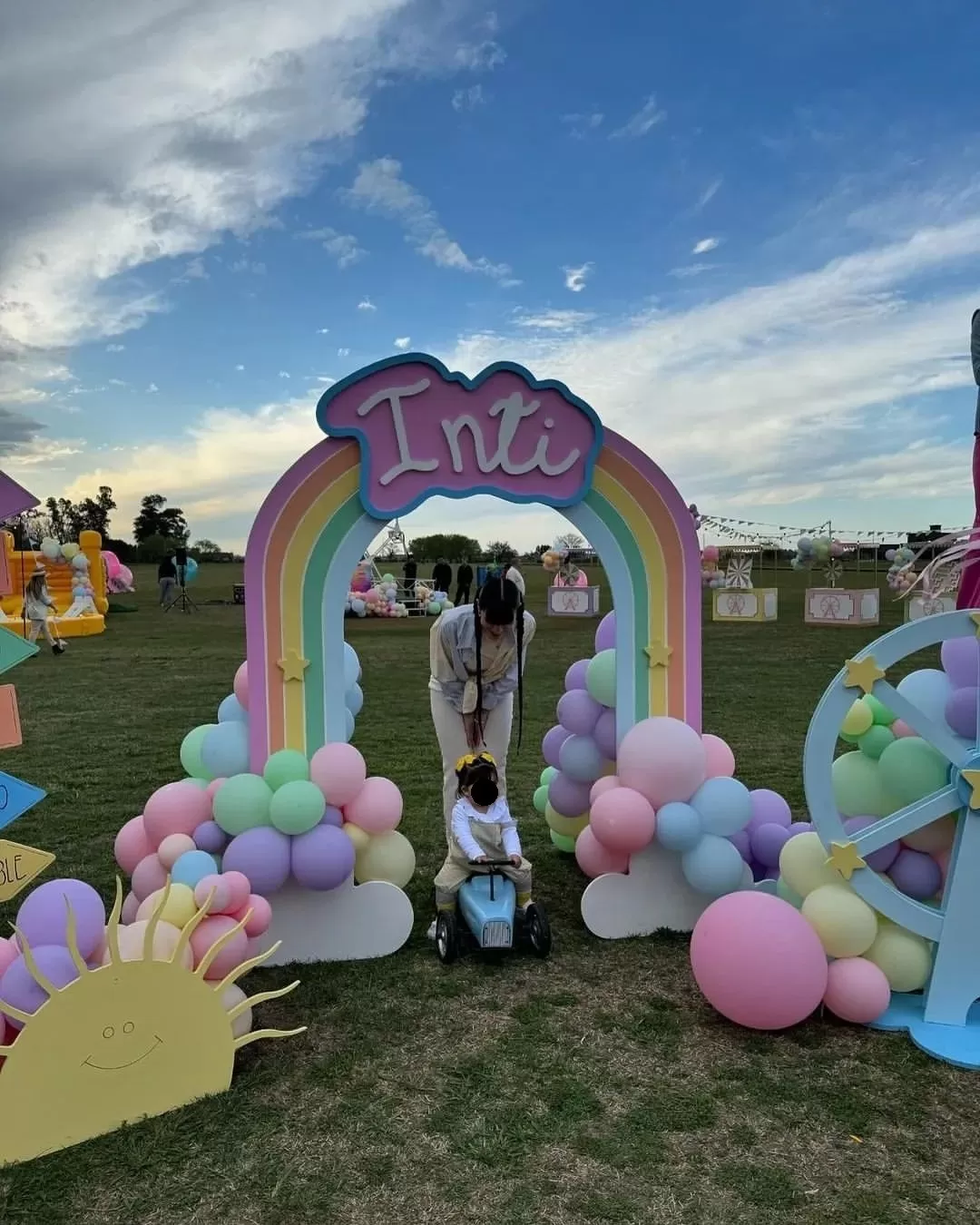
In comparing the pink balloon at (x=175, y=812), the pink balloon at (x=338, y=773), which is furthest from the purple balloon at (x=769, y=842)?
the pink balloon at (x=175, y=812)

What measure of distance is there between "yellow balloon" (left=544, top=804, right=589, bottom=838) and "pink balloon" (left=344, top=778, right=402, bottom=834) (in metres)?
1.36

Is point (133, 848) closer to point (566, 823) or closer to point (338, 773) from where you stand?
point (338, 773)

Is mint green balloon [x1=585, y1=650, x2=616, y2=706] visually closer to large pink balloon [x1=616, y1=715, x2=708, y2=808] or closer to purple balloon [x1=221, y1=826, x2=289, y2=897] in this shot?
large pink balloon [x1=616, y1=715, x2=708, y2=808]

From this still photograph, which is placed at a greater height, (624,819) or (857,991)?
(624,819)

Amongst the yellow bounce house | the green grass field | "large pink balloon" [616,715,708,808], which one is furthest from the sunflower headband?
the yellow bounce house

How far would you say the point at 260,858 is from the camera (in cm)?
379

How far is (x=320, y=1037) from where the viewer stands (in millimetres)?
3395

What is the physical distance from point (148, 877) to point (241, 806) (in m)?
0.47

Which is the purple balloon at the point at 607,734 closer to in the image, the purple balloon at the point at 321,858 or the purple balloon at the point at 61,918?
the purple balloon at the point at 321,858

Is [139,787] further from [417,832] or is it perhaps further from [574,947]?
[574,947]

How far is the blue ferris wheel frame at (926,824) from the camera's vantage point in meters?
3.42

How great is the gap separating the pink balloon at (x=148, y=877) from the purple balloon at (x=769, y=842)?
2.67 meters

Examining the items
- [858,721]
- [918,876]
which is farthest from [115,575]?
[918,876]

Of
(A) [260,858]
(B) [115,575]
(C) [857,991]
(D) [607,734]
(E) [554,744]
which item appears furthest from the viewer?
(B) [115,575]
